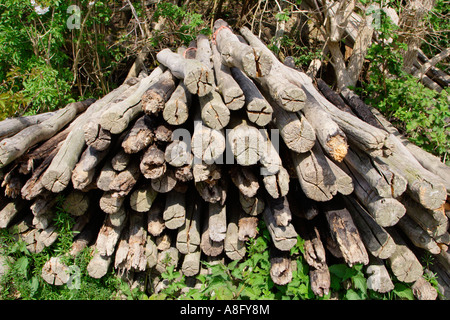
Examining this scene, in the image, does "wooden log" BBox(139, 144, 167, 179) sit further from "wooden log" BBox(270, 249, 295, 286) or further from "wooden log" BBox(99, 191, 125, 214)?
"wooden log" BBox(270, 249, 295, 286)

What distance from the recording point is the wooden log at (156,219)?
3750 millimetres

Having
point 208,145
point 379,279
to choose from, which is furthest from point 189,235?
point 379,279

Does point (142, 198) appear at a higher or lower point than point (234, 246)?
higher

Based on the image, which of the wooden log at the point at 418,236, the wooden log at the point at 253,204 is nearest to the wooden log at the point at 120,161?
the wooden log at the point at 253,204

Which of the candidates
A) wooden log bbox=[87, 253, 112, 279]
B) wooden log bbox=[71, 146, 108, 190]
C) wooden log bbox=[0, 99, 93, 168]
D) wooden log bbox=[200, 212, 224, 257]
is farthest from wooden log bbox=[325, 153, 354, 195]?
wooden log bbox=[0, 99, 93, 168]

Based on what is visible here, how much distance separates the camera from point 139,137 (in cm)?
321

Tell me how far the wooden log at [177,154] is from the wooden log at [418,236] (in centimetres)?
229

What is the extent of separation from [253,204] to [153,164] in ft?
3.71

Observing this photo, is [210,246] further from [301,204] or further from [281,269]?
[301,204]

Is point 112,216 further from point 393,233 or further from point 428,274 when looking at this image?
point 428,274

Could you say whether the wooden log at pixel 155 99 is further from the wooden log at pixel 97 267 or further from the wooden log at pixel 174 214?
the wooden log at pixel 97 267

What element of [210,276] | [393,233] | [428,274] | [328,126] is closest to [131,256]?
[210,276]

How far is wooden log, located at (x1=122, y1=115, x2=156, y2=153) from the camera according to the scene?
3174 mm

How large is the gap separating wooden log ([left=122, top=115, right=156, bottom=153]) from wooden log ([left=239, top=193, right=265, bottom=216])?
3.76 feet
